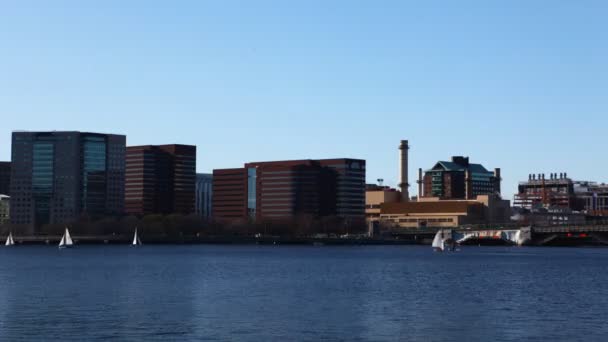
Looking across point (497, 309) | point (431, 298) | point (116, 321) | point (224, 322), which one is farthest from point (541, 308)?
point (116, 321)

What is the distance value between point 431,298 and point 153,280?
3500 cm

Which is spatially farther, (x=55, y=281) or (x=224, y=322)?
(x=55, y=281)

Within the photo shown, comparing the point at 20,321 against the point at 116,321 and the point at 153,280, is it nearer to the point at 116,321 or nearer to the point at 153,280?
the point at 116,321

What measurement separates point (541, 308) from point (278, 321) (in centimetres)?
2200

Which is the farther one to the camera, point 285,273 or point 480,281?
point 285,273

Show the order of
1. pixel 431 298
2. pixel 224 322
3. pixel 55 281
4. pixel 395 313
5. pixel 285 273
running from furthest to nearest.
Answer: pixel 285 273 < pixel 55 281 < pixel 431 298 < pixel 395 313 < pixel 224 322

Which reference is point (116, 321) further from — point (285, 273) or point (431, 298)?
point (285, 273)

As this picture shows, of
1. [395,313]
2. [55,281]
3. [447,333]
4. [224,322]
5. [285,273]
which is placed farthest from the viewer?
[285,273]

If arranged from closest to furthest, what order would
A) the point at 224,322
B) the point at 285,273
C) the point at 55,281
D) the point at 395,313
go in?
the point at 224,322 < the point at 395,313 < the point at 55,281 < the point at 285,273

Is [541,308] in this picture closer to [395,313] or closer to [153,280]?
[395,313]

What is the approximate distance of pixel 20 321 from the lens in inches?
2662

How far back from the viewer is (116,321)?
67.3 metres

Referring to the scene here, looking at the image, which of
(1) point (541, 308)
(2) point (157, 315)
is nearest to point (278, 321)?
(2) point (157, 315)

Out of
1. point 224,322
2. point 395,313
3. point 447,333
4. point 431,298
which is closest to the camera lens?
point 447,333
